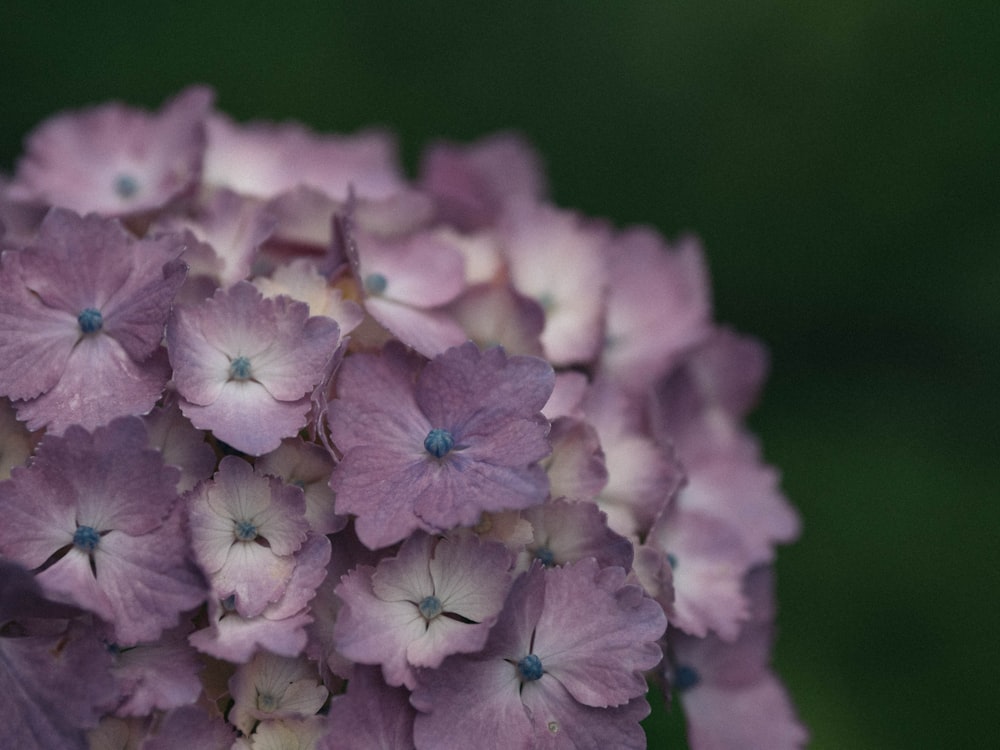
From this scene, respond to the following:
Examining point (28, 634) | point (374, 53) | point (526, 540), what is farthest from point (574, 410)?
point (374, 53)

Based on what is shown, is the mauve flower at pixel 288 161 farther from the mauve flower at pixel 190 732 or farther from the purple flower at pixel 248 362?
the mauve flower at pixel 190 732

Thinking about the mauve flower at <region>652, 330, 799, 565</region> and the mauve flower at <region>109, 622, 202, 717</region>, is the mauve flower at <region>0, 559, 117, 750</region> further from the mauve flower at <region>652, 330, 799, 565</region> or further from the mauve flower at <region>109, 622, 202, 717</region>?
Result: the mauve flower at <region>652, 330, 799, 565</region>

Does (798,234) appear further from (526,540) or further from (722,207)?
(526,540)

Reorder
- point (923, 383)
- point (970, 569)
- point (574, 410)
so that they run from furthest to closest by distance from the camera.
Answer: point (923, 383)
point (970, 569)
point (574, 410)

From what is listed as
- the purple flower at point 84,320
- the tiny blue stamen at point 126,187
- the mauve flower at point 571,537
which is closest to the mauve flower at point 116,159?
the tiny blue stamen at point 126,187

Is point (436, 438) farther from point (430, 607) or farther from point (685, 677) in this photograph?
point (685, 677)

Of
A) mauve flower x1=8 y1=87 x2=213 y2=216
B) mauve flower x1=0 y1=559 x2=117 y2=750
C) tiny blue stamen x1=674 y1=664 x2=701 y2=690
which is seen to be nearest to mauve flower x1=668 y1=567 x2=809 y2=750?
tiny blue stamen x1=674 y1=664 x2=701 y2=690
